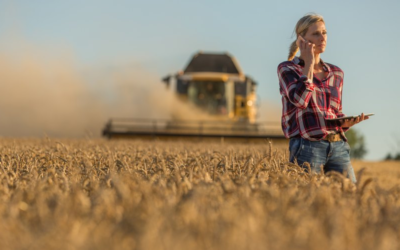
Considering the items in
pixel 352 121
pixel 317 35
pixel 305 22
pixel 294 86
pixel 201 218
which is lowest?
pixel 201 218

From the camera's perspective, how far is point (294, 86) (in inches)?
215

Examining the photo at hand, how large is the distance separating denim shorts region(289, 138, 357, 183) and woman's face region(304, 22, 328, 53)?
74 cm

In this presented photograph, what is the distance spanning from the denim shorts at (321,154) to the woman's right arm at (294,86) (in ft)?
1.17

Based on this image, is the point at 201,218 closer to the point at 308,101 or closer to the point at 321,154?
the point at 308,101

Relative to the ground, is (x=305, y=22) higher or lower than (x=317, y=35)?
higher

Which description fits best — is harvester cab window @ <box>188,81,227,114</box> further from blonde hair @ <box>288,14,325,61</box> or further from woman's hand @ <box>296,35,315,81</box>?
woman's hand @ <box>296,35,315,81</box>

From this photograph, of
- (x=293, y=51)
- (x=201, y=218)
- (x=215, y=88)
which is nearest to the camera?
(x=201, y=218)

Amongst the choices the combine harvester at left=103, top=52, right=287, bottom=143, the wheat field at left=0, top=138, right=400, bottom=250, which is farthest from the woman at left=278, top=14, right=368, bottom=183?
the combine harvester at left=103, top=52, right=287, bottom=143

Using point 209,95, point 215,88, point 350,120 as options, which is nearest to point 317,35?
point 350,120

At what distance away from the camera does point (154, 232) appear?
234 cm

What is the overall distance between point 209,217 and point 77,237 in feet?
1.88

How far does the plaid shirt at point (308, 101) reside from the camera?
540 cm

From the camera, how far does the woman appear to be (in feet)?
18.0

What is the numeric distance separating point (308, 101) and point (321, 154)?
46cm
